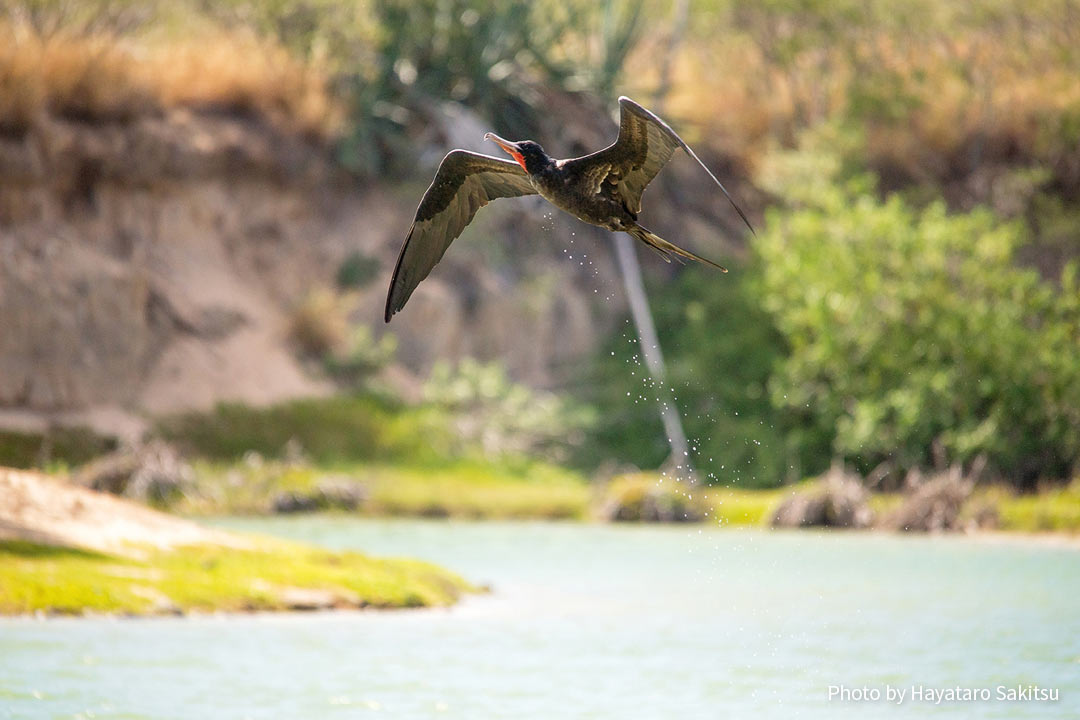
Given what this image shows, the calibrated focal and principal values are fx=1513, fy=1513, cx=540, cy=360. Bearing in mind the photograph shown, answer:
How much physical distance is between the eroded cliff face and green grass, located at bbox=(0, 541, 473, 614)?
32.5ft

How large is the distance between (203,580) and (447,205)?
460cm

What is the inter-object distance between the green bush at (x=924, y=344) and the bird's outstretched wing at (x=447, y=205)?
12631 mm

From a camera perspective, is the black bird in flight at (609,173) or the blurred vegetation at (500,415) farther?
the blurred vegetation at (500,415)

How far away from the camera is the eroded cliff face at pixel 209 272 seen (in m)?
22.6

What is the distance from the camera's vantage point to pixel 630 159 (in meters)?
7.98

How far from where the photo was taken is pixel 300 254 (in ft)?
86.2

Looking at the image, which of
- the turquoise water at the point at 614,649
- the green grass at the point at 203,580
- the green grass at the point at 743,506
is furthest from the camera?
the green grass at the point at 743,506

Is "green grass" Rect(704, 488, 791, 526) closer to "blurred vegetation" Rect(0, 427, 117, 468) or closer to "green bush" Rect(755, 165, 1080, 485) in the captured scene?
"green bush" Rect(755, 165, 1080, 485)

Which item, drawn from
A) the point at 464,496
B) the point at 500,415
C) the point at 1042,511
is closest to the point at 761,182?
the point at 500,415

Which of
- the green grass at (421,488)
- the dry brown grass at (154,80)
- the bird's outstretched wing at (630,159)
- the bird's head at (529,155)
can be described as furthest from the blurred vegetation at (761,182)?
the bird's head at (529,155)

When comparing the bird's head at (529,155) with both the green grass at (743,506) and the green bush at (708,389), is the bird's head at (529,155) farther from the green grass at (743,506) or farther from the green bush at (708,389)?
the green bush at (708,389)

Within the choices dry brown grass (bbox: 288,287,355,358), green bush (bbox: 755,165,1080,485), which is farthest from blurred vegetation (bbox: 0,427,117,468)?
green bush (bbox: 755,165,1080,485)

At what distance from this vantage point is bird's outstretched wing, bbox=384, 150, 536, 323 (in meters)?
8.71

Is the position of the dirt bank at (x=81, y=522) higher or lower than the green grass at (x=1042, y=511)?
higher
